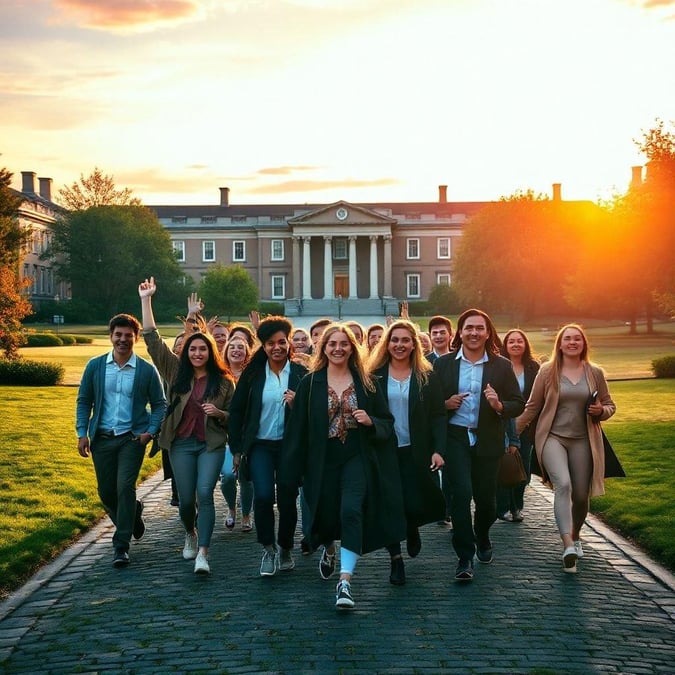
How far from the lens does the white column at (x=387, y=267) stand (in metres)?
95.2

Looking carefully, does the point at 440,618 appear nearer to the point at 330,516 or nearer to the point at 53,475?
the point at 330,516

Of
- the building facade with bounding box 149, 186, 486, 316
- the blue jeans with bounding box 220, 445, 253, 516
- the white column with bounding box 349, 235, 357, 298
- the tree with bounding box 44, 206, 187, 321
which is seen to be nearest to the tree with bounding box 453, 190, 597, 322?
the building facade with bounding box 149, 186, 486, 316

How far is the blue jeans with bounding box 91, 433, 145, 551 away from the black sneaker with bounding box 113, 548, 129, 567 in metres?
0.04

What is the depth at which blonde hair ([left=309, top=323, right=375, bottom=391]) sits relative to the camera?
7.26 metres

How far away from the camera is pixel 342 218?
94500 mm

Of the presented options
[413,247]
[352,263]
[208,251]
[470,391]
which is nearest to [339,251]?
[352,263]

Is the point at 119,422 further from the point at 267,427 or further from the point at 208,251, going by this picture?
the point at 208,251

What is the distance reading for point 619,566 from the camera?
26.8ft

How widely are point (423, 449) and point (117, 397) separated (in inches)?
104

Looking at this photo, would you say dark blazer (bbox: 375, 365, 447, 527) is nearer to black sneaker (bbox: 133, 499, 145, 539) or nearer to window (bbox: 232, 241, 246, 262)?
black sneaker (bbox: 133, 499, 145, 539)

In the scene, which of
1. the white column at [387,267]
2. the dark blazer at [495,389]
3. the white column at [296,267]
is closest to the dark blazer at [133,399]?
the dark blazer at [495,389]

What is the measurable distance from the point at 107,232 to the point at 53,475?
69.5 meters

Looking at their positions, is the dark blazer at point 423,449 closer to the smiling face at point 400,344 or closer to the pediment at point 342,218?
the smiling face at point 400,344

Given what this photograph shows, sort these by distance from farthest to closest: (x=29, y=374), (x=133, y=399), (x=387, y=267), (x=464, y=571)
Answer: (x=387, y=267) < (x=29, y=374) < (x=133, y=399) < (x=464, y=571)
